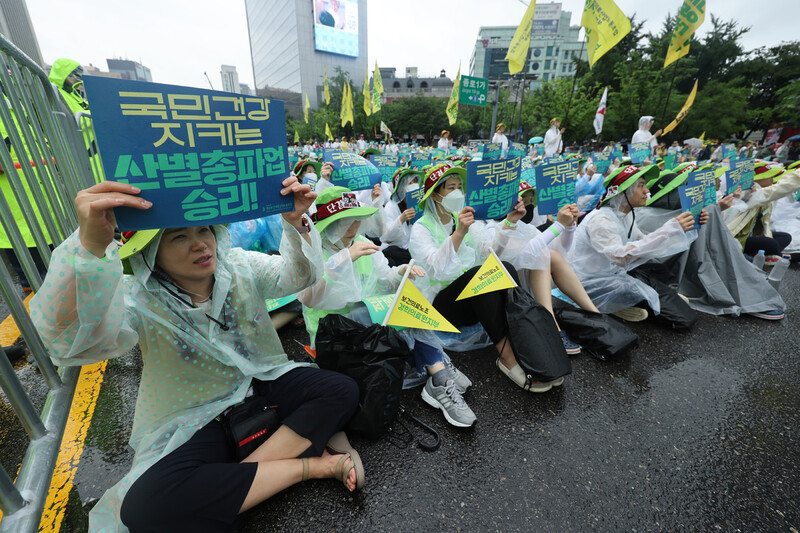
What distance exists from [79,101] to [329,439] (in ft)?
11.1

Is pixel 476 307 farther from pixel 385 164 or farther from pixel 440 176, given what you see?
pixel 385 164

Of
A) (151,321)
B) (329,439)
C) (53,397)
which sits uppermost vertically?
(151,321)

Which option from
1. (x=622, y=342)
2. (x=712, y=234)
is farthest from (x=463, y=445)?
(x=712, y=234)

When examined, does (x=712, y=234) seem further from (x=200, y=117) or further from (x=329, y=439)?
(x=200, y=117)

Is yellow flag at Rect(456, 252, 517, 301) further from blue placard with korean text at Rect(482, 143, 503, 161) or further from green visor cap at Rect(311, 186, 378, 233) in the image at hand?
blue placard with korean text at Rect(482, 143, 503, 161)

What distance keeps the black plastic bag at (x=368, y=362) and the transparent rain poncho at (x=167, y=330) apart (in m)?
0.27

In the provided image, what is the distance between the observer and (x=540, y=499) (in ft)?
5.23

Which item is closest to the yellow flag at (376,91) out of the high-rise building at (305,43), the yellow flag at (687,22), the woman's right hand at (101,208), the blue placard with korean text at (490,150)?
the blue placard with korean text at (490,150)

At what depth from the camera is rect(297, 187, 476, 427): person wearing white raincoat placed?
2.11 m

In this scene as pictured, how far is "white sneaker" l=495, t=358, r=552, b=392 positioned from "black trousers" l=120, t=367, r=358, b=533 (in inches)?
46.9

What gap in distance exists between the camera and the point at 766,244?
14.4ft

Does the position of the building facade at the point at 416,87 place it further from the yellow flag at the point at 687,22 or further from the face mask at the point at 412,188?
the face mask at the point at 412,188

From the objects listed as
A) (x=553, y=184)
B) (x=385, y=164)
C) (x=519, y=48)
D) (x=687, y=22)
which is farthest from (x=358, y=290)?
(x=687, y=22)

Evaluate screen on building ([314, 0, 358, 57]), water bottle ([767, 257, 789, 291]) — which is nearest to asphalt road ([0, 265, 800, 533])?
water bottle ([767, 257, 789, 291])
